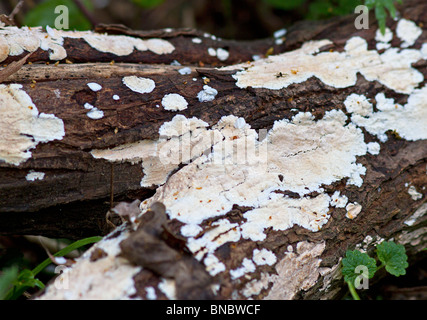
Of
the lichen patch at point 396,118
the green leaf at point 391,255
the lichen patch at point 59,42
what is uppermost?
the lichen patch at point 59,42

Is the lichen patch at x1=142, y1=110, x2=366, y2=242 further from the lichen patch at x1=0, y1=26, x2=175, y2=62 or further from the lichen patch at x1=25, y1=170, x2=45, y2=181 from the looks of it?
the lichen patch at x1=0, y1=26, x2=175, y2=62

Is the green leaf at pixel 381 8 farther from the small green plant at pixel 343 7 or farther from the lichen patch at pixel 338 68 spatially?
the lichen patch at pixel 338 68

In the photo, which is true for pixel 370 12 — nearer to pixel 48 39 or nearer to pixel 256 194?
pixel 256 194

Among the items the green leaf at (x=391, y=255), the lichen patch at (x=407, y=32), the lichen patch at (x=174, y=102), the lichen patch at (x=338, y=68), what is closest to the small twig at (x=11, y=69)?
the lichen patch at (x=174, y=102)

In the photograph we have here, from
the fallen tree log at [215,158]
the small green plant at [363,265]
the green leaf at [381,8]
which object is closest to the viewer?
the fallen tree log at [215,158]

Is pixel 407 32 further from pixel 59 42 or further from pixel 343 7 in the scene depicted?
pixel 59 42

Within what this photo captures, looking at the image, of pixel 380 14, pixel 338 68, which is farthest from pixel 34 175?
pixel 380 14

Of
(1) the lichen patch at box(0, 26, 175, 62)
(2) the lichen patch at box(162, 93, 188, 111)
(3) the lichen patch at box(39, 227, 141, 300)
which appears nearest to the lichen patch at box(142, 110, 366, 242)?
(2) the lichen patch at box(162, 93, 188, 111)
